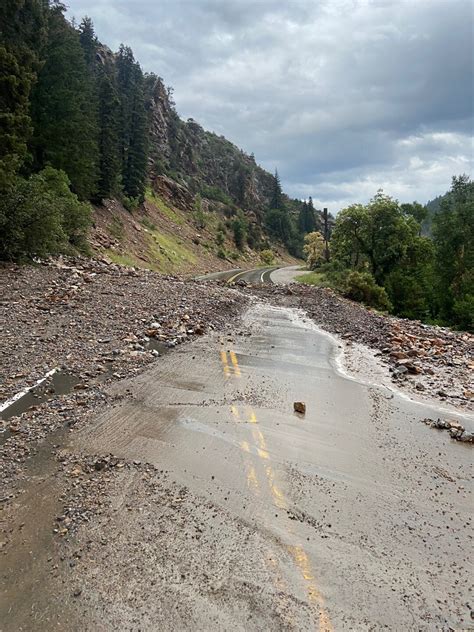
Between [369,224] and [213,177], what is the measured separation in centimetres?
8145

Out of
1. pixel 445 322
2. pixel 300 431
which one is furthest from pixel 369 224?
pixel 300 431

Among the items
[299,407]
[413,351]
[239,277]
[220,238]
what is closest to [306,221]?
[220,238]

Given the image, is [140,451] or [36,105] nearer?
[140,451]

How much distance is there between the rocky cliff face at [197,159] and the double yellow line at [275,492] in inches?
2586

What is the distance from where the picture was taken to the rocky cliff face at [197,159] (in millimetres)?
82938

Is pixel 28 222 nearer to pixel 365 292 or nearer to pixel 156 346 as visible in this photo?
pixel 156 346

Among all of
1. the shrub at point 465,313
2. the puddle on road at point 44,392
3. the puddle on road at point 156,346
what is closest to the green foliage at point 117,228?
the puddle on road at point 156,346

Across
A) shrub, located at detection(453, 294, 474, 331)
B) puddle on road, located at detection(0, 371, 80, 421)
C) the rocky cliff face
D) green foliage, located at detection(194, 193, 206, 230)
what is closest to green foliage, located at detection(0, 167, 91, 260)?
puddle on road, located at detection(0, 371, 80, 421)

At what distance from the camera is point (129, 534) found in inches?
158

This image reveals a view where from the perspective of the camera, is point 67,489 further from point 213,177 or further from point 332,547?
point 213,177

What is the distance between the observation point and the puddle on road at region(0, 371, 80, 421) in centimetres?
636

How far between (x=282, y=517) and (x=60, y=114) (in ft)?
95.1

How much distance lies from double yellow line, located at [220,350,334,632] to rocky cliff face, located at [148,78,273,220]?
65692 millimetres

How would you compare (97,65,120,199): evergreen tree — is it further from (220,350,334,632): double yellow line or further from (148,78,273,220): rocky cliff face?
(220,350,334,632): double yellow line
